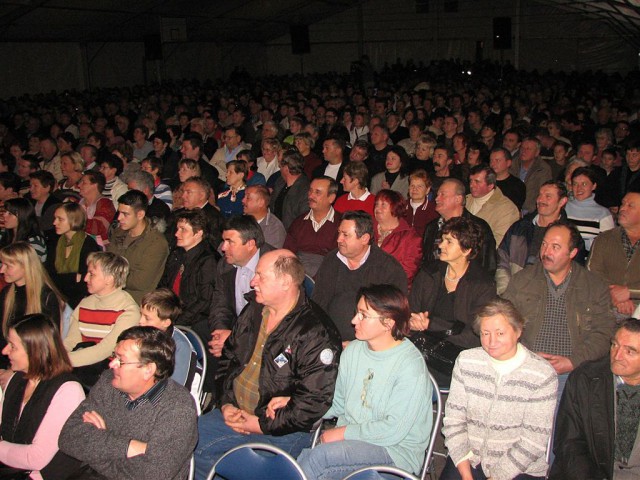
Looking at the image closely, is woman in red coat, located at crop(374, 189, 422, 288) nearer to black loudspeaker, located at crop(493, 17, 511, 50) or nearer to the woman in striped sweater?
the woman in striped sweater

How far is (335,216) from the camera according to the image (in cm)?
515

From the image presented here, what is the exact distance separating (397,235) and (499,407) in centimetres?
195

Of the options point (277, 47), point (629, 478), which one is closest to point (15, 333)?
point (629, 478)

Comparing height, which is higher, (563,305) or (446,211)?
(446,211)

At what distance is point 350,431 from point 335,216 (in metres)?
2.47

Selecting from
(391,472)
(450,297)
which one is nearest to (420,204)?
(450,297)

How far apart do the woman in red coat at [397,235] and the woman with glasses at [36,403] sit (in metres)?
2.37

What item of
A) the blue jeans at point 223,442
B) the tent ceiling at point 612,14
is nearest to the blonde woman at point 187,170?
the blue jeans at point 223,442

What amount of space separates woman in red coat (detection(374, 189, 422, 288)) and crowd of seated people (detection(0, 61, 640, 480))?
0.05ft

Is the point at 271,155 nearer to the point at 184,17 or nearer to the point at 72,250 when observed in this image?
the point at 72,250

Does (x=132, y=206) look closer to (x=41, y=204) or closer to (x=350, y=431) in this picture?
(x=41, y=204)

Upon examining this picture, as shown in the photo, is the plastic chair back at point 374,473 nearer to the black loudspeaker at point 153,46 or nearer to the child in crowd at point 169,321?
the child in crowd at point 169,321

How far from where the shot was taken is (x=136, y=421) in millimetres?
2744

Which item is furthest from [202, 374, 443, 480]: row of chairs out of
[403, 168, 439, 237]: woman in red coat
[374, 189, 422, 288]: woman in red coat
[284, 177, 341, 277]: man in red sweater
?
[403, 168, 439, 237]: woman in red coat
